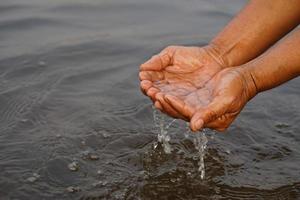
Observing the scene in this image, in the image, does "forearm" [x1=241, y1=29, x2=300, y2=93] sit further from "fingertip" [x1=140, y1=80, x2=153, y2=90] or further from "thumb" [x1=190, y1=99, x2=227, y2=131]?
"fingertip" [x1=140, y1=80, x2=153, y2=90]

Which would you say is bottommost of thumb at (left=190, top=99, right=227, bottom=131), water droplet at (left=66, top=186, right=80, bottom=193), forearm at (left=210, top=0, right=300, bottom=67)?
water droplet at (left=66, top=186, right=80, bottom=193)

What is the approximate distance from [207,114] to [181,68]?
679 millimetres

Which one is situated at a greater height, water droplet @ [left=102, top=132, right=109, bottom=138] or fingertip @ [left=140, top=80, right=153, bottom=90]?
fingertip @ [left=140, top=80, right=153, bottom=90]

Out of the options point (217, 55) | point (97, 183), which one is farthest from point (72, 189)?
point (217, 55)

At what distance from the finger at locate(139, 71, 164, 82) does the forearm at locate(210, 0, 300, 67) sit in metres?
0.46

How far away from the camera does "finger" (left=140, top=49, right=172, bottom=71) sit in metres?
3.27

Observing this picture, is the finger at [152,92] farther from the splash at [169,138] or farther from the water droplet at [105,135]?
the water droplet at [105,135]

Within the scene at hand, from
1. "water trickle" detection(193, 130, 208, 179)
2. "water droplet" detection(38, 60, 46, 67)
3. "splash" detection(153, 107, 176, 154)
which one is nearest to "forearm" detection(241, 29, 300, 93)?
"water trickle" detection(193, 130, 208, 179)

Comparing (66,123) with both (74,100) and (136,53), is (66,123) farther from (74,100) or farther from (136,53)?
(136,53)

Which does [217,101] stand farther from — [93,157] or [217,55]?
[93,157]

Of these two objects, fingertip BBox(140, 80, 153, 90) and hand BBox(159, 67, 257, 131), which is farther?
fingertip BBox(140, 80, 153, 90)

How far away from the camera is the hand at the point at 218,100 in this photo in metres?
2.84

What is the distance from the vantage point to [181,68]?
3432mm

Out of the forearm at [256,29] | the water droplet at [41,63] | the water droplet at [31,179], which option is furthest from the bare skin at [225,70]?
the water droplet at [41,63]
